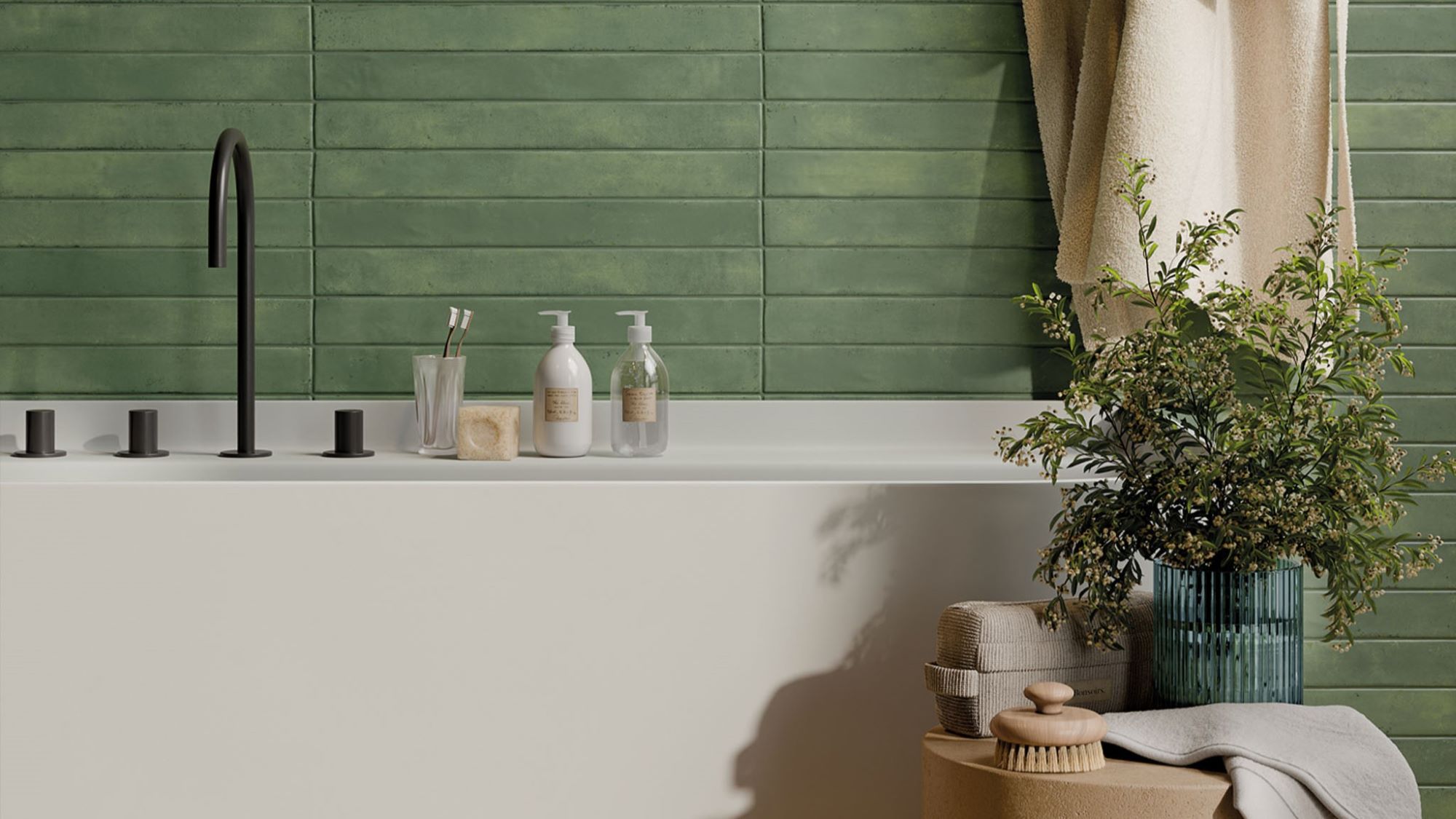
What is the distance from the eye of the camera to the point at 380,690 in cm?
113

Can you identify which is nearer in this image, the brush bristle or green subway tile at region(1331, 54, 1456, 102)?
the brush bristle

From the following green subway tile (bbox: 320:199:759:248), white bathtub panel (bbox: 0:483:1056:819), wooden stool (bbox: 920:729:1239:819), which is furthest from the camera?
green subway tile (bbox: 320:199:759:248)

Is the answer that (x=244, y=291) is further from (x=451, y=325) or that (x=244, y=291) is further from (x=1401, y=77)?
(x=1401, y=77)

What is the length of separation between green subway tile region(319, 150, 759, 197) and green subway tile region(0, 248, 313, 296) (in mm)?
116

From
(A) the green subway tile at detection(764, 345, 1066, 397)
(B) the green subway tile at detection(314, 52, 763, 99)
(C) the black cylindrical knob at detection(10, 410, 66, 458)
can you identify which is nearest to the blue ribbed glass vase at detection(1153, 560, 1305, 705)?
(A) the green subway tile at detection(764, 345, 1066, 397)

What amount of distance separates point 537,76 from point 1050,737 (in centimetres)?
105

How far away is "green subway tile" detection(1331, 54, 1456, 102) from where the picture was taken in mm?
1506

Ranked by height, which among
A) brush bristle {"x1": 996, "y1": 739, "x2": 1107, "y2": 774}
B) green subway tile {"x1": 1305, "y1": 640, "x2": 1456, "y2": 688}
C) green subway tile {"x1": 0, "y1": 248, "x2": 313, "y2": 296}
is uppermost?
green subway tile {"x1": 0, "y1": 248, "x2": 313, "y2": 296}

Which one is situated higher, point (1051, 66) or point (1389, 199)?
point (1051, 66)

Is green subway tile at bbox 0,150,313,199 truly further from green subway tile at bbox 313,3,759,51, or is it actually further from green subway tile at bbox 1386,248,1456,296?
green subway tile at bbox 1386,248,1456,296

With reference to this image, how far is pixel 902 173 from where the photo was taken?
1.52 meters

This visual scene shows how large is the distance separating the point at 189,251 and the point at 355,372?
0.88ft

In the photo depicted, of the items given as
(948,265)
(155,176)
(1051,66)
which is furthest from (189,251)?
(1051,66)

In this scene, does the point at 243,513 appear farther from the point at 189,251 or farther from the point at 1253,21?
the point at 1253,21
